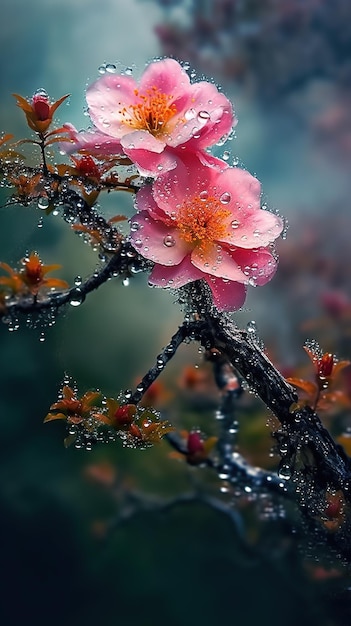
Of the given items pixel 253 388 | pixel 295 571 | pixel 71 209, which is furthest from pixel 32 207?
pixel 295 571

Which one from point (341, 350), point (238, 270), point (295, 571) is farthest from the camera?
point (341, 350)

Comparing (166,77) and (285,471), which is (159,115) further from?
(285,471)

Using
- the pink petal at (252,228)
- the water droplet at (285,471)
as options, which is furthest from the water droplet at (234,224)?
the water droplet at (285,471)

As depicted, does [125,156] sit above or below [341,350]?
below

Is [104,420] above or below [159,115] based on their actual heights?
below

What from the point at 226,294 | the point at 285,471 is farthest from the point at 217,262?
the point at 285,471

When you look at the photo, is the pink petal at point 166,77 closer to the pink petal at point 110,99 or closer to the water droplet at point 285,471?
the pink petal at point 110,99

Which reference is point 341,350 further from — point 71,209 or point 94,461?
point 71,209
